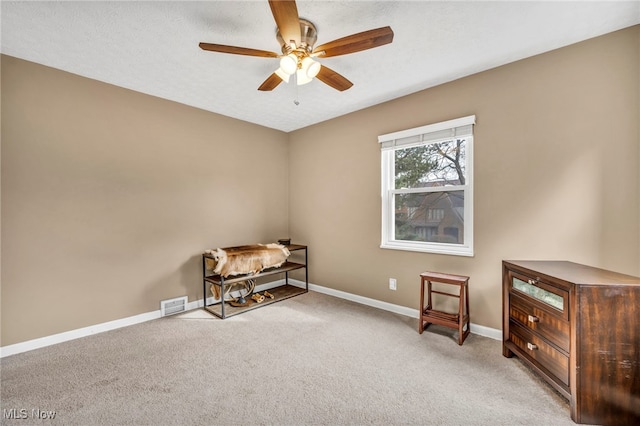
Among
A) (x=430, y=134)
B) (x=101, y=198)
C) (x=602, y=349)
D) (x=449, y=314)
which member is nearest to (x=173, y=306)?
(x=101, y=198)

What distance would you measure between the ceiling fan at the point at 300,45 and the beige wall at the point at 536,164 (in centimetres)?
118

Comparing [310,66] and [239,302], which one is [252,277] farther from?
[310,66]

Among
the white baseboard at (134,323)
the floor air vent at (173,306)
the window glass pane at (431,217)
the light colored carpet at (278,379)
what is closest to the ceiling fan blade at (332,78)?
the window glass pane at (431,217)

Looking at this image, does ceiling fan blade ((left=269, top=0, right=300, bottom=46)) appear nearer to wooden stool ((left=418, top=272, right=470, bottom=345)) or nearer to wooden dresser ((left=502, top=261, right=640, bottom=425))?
wooden dresser ((left=502, top=261, right=640, bottom=425))

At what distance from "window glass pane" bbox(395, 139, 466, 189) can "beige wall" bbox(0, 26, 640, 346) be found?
22 centimetres

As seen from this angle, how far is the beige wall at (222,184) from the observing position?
6.93 ft

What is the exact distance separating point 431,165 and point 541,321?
70.6 inches

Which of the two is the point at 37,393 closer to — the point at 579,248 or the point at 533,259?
the point at 533,259

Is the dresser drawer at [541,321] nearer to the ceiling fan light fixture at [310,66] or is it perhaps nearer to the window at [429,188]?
the window at [429,188]

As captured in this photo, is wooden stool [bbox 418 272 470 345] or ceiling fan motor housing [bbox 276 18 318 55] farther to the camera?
wooden stool [bbox 418 272 470 345]

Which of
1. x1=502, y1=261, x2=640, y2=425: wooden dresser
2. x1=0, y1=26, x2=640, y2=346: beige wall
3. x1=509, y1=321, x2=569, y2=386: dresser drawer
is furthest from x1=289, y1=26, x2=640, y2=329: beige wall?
x1=502, y1=261, x2=640, y2=425: wooden dresser

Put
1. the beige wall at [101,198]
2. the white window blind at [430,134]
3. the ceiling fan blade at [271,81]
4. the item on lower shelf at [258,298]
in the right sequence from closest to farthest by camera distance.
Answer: the ceiling fan blade at [271,81]
the beige wall at [101,198]
the white window blind at [430,134]
the item on lower shelf at [258,298]

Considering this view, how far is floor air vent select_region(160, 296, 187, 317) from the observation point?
3.14 meters

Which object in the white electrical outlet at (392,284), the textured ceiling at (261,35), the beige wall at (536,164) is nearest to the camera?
the textured ceiling at (261,35)
